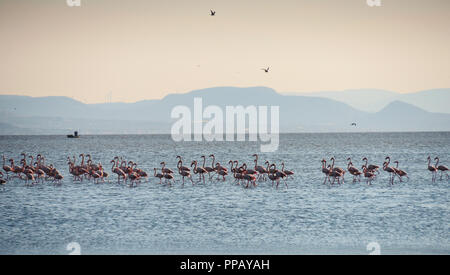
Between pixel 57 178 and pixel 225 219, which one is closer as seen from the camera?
pixel 225 219

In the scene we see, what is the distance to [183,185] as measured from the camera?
31.5 metres

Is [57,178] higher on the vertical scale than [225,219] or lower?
higher

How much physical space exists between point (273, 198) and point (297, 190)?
3713 millimetres

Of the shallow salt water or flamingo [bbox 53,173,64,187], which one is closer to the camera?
the shallow salt water

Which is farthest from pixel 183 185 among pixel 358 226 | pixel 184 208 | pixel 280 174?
pixel 358 226

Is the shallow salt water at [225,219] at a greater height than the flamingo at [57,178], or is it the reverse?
the flamingo at [57,178]

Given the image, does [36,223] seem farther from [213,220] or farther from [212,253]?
[212,253]

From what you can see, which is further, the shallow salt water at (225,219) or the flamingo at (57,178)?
the flamingo at (57,178)

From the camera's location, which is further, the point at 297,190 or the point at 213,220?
the point at 297,190

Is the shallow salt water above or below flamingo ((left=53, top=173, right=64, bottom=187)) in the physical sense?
below
